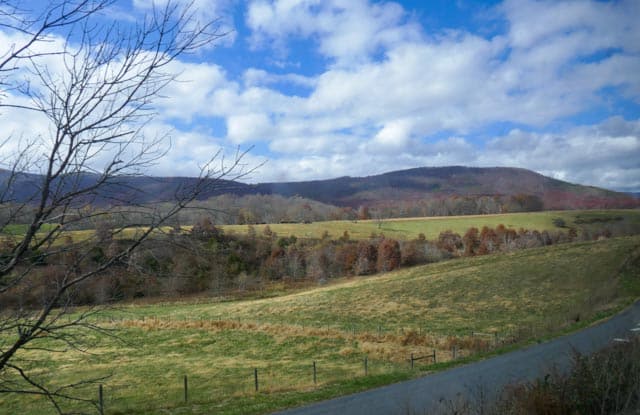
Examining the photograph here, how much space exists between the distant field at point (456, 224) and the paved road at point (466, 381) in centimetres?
7130

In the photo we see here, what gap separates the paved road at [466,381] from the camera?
1247cm

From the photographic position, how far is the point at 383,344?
91.5ft

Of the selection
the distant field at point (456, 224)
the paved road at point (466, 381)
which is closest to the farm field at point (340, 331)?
the paved road at point (466, 381)

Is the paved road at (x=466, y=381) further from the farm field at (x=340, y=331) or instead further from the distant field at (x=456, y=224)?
the distant field at (x=456, y=224)

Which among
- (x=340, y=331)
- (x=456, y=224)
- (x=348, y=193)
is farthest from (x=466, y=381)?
→ (x=348, y=193)

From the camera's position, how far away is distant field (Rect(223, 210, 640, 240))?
93.6 metres

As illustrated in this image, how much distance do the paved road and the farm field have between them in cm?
101

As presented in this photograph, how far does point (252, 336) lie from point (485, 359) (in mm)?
18299

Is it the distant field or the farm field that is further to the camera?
the distant field

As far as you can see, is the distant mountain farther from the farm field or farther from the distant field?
the distant field

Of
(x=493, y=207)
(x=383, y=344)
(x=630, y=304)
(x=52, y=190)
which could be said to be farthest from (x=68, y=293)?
(x=493, y=207)

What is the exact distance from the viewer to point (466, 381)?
604 inches

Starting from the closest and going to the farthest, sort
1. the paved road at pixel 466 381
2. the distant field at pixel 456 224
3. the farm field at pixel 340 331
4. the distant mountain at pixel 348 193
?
the distant mountain at pixel 348 193 < the paved road at pixel 466 381 < the farm field at pixel 340 331 < the distant field at pixel 456 224

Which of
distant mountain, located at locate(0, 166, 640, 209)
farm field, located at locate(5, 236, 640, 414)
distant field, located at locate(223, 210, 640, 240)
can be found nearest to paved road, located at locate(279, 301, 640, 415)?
farm field, located at locate(5, 236, 640, 414)
